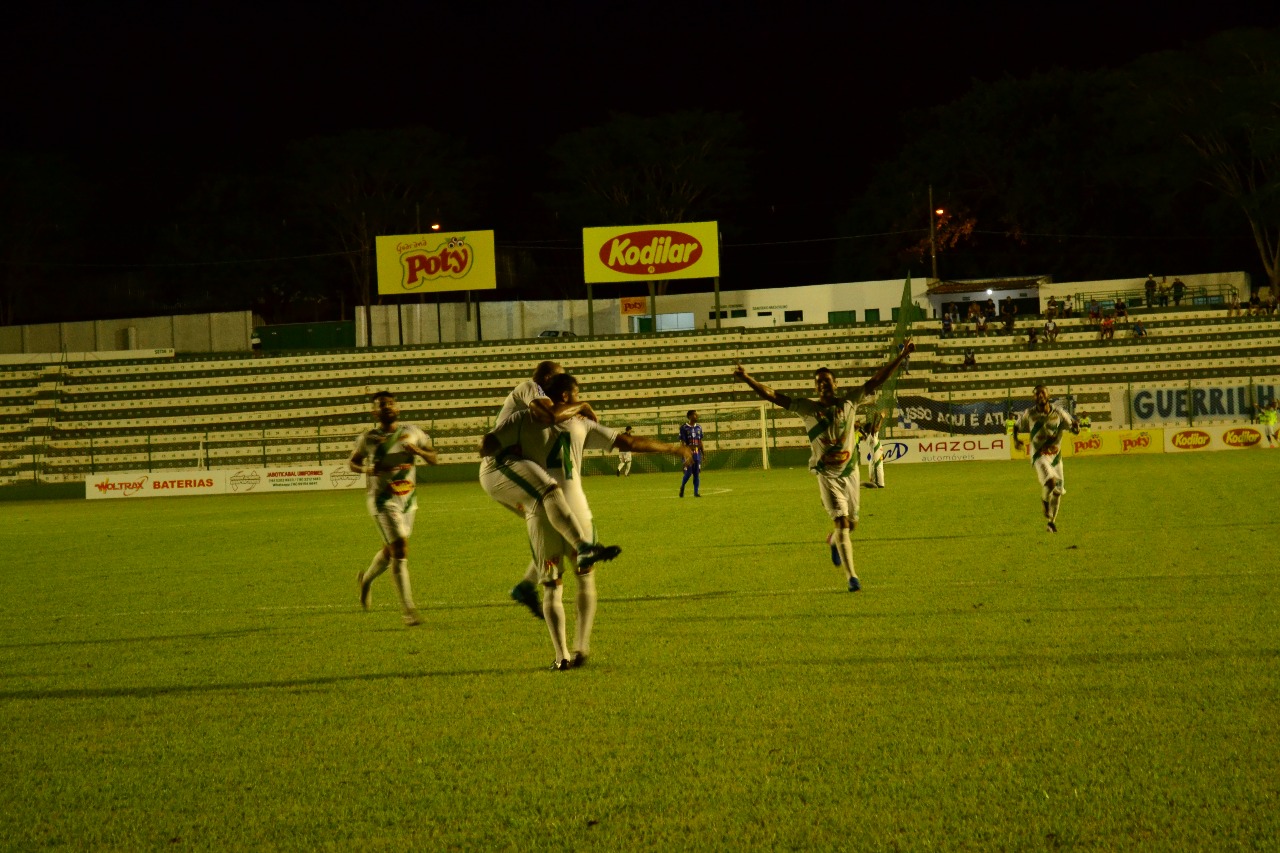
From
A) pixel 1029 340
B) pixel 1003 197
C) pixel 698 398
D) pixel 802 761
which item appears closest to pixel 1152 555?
pixel 802 761

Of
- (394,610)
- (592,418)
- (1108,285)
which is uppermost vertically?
(1108,285)

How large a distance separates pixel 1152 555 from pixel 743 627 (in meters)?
6.10

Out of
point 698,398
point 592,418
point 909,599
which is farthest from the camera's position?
point 698,398

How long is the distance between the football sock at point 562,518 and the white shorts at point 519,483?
0.17ft

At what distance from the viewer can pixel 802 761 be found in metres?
6.16

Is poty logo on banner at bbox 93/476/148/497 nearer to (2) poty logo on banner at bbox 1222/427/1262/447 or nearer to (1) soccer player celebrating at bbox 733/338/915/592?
(1) soccer player celebrating at bbox 733/338/915/592

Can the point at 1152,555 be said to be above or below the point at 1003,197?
below

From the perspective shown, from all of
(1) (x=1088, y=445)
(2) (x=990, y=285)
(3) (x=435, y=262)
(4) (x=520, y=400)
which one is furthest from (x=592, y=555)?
(2) (x=990, y=285)

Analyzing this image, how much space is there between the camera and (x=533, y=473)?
8.66 m

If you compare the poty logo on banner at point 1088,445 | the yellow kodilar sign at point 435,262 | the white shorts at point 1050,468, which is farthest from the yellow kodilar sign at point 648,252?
the white shorts at point 1050,468

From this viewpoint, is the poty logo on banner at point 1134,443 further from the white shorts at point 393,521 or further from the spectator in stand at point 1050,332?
the white shorts at point 393,521

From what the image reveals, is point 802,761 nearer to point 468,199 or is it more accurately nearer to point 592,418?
point 592,418

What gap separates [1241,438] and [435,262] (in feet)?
106

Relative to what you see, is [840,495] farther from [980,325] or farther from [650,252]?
[980,325]
